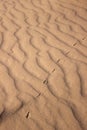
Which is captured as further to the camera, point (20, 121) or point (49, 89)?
point (49, 89)

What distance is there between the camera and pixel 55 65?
339 centimetres

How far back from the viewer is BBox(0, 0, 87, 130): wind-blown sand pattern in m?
2.66

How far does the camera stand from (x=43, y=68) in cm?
336

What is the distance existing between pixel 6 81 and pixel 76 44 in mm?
1321

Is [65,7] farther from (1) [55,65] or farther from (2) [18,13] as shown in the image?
(1) [55,65]

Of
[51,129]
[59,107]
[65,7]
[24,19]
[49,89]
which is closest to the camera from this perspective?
[51,129]

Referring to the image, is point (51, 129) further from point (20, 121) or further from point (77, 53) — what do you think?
point (77, 53)

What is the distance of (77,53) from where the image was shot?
11.8 feet

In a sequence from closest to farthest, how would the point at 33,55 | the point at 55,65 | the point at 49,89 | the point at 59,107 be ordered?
the point at 59,107, the point at 49,89, the point at 55,65, the point at 33,55

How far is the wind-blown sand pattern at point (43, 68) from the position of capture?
2.66 m

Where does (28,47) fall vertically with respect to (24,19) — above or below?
below

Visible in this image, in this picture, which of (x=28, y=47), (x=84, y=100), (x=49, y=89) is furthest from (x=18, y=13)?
(x=84, y=100)

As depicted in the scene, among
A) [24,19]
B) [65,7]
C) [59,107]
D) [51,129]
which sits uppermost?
[65,7]

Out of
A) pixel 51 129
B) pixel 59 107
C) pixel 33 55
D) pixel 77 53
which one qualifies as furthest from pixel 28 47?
pixel 51 129
